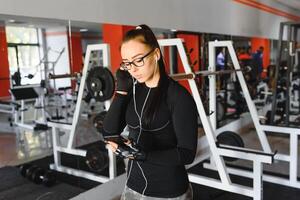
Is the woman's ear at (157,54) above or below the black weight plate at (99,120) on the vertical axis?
above

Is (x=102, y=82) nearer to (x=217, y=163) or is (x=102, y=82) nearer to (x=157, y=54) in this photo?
(x=217, y=163)

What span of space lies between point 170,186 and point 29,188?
1700 mm

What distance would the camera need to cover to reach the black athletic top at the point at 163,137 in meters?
0.92

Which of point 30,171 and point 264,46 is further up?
point 264,46

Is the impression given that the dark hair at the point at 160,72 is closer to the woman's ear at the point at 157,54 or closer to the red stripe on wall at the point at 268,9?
the woman's ear at the point at 157,54

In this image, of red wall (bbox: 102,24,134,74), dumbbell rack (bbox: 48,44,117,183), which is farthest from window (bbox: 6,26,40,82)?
A: red wall (bbox: 102,24,134,74)

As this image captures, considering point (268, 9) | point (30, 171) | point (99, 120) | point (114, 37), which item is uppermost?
point (268, 9)

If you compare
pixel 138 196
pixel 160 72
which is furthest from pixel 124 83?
pixel 138 196

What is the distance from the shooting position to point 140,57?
923mm

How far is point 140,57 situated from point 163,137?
268mm

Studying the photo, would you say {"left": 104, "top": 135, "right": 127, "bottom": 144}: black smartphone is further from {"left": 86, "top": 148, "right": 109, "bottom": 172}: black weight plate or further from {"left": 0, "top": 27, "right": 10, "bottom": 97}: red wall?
{"left": 86, "top": 148, "right": 109, "bottom": 172}: black weight plate

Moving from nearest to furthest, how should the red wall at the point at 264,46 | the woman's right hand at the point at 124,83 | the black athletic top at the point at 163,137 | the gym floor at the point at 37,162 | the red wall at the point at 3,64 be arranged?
1. the black athletic top at the point at 163,137
2. the woman's right hand at the point at 124,83
3. the red wall at the point at 3,64
4. the gym floor at the point at 37,162
5. the red wall at the point at 264,46

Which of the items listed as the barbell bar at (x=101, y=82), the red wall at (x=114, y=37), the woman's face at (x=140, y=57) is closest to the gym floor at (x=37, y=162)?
the barbell bar at (x=101, y=82)

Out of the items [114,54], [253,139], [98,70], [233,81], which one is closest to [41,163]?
[98,70]
